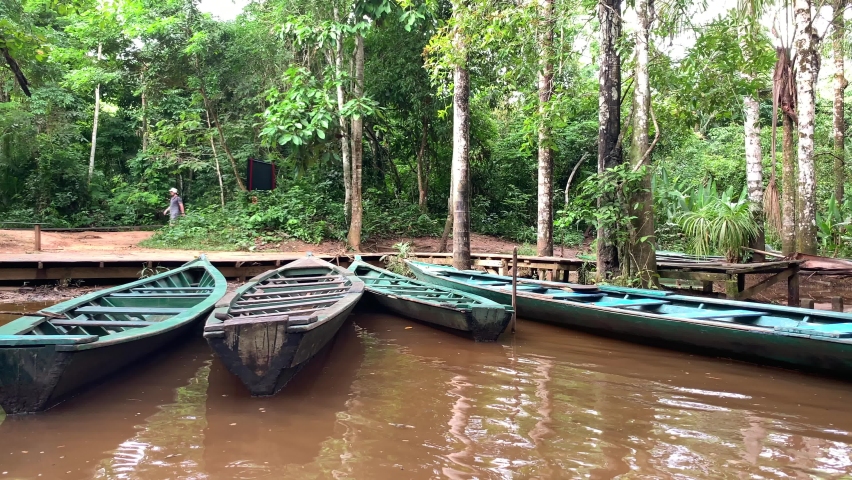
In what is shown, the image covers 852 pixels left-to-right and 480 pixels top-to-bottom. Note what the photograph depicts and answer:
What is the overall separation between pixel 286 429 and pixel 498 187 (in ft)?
53.5

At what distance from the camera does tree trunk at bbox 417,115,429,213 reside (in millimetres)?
15874

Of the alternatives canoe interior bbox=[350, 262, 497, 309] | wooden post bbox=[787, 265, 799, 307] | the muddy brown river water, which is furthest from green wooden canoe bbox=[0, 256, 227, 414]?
wooden post bbox=[787, 265, 799, 307]

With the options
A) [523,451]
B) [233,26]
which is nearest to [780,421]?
[523,451]

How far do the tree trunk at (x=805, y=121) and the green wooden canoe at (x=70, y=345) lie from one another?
854cm

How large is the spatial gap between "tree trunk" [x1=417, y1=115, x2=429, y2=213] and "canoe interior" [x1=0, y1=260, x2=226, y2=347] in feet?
29.1

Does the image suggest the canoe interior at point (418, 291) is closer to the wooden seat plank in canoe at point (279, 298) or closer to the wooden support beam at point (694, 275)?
the wooden seat plank in canoe at point (279, 298)

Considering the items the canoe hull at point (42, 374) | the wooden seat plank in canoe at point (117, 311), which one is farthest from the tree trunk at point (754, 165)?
the canoe hull at point (42, 374)

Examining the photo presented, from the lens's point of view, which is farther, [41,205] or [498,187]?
[498,187]

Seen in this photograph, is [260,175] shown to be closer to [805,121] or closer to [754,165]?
[754,165]

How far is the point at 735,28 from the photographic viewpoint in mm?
8422

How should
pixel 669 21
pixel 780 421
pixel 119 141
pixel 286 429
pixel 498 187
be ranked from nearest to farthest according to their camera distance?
1. pixel 286 429
2. pixel 780 421
3. pixel 669 21
4. pixel 498 187
5. pixel 119 141

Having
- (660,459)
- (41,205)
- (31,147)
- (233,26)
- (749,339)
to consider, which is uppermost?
(233,26)

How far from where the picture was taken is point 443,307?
21.6 feet

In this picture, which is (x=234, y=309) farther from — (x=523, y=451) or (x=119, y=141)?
(x=119, y=141)
